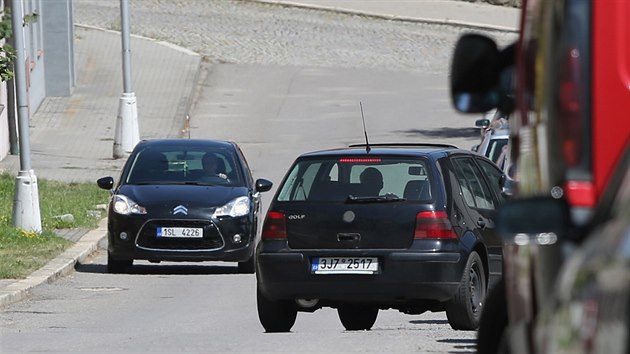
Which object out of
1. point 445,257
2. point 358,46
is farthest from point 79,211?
point 358,46

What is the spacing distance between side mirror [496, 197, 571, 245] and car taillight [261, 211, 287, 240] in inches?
335

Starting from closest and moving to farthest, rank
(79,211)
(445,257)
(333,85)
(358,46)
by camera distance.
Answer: (445,257), (79,211), (333,85), (358,46)

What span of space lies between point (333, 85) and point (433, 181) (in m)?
32.4

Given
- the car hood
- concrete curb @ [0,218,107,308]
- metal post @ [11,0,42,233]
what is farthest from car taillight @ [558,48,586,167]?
metal post @ [11,0,42,233]

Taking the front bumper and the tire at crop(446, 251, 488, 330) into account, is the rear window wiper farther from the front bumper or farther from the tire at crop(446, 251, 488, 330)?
the front bumper

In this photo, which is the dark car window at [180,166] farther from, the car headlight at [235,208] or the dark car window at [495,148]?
the dark car window at [495,148]

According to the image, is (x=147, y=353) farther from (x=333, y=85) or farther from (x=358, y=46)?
(x=358, y=46)

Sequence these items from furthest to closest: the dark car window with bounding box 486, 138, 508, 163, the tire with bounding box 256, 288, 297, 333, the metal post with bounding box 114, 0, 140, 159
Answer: the metal post with bounding box 114, 0, 140, 159
the dark car window with bounding box 486, 138, 508, 163
the tire with bounding box 256, 288, 297, 333

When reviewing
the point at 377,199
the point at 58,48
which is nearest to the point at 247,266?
the point at 377,199

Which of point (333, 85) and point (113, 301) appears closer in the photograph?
point (113, 301)

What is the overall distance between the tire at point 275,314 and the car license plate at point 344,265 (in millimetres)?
481

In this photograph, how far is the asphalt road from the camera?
42.0 ft

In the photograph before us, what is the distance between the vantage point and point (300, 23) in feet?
177

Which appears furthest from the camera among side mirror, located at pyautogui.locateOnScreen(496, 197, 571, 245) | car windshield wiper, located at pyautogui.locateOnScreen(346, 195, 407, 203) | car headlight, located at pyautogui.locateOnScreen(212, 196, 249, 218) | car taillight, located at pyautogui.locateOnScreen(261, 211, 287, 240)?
car headlight, located at pyautogui.locateOnScreen(212, 196, 249, 218)
